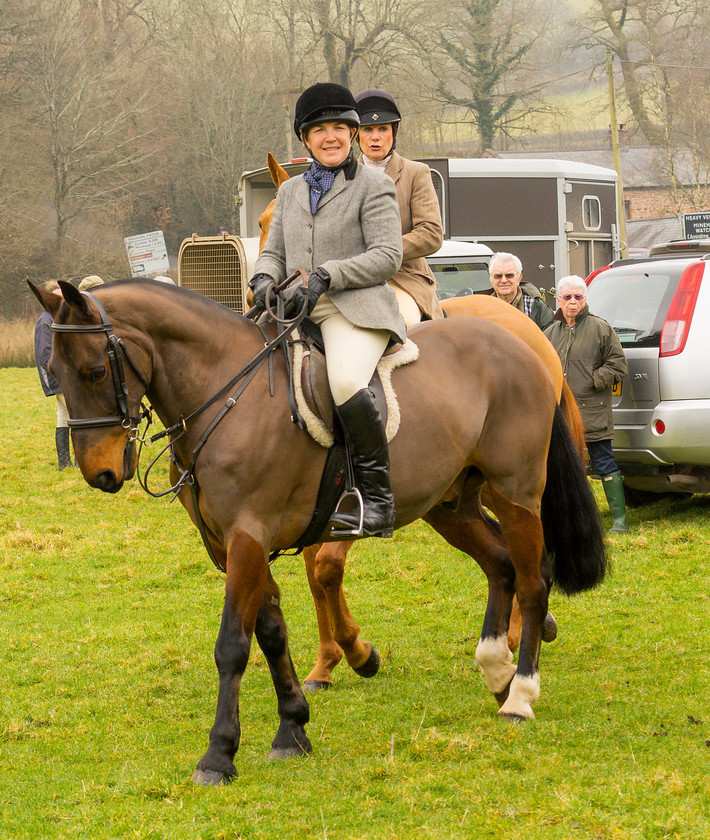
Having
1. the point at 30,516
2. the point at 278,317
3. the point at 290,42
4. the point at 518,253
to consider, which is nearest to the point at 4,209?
the point at 290,42

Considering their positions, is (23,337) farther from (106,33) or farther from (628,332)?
(628,332)

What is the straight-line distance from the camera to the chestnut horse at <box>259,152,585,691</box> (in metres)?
5.94

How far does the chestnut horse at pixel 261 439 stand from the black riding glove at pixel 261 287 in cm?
12

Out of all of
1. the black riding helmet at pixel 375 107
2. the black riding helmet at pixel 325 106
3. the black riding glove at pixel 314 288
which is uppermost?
the black riding helmet at pixel 375 107

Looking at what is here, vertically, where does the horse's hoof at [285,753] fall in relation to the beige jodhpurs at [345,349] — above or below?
below

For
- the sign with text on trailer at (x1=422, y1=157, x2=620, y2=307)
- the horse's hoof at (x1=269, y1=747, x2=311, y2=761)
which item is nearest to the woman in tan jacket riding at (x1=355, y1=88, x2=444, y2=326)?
the horse's hoof at (x1=269, y1=747, x2=311, y2=761)

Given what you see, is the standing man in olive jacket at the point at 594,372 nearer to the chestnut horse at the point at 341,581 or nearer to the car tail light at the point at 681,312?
the car tail light at the point at 681,312

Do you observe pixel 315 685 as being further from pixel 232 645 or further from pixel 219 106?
pixel 219 106

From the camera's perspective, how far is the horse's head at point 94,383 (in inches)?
165

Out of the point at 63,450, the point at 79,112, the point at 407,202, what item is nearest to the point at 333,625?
the point at 407,202

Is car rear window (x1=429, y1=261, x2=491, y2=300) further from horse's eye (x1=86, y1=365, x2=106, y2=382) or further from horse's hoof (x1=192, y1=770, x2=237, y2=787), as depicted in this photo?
horse's hoof (x1=192, y1=770, x2=237, y2=787)

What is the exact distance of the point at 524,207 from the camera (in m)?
18.3

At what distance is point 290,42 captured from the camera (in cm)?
4559

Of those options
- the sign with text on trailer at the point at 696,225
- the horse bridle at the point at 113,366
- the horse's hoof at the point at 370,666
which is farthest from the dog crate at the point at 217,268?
the sign with text on trailer at the point at 696,225
